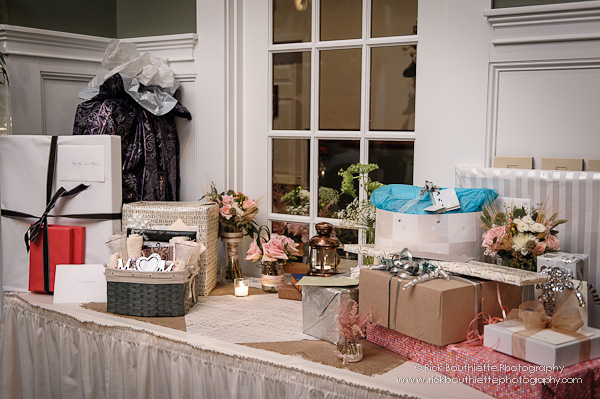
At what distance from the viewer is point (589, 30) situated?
5.33 ft

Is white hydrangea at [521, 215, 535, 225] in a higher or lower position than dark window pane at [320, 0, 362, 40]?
lower

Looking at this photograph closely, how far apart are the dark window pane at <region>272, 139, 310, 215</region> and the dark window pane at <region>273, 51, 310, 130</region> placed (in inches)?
2.9

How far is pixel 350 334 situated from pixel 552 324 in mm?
472

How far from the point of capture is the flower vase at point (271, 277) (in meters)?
2.09

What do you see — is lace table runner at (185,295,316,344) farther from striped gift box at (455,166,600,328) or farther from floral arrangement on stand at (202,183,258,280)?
striped gift box at (455,166,600,328)

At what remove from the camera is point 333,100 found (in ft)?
7.10

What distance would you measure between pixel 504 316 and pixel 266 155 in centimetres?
119

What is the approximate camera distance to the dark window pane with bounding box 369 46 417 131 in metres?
2.01

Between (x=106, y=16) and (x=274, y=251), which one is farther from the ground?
(x=106, y=16)

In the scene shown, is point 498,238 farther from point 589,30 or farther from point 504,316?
point 589,30

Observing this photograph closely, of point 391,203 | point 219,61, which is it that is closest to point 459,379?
point 391,203

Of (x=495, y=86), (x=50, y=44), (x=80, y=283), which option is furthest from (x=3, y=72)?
(x=495, y=86)

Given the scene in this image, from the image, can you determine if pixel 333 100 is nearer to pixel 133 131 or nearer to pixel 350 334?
pixel 133 131

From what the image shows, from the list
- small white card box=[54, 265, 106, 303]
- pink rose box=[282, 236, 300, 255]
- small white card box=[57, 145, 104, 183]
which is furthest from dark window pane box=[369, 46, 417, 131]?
small white card box=[54, 265, 106, 303]
